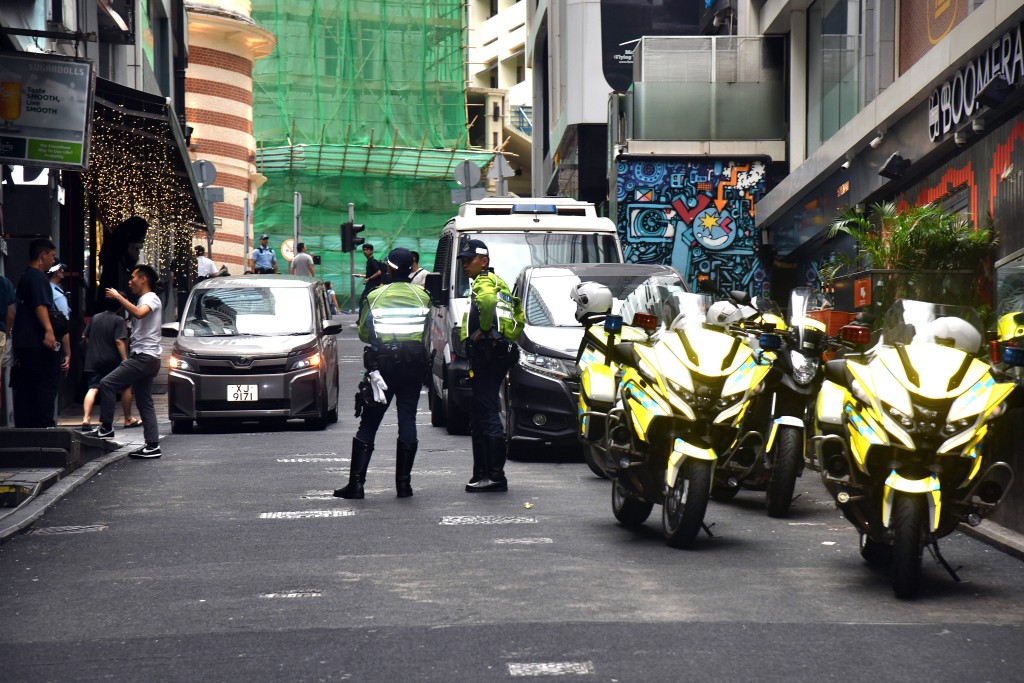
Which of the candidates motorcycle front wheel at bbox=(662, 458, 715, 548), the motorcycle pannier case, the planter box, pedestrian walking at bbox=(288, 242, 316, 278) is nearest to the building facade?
pedestrian walking at bbox=(288, 242, 316, 278)

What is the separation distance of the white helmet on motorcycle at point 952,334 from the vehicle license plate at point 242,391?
10.2m

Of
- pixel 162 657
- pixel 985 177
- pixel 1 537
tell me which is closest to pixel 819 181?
pixel 985 177

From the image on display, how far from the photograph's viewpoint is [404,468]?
34.1 ft

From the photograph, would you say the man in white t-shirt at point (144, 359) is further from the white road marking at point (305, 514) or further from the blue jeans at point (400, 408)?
the white road marking at point (305, 514)

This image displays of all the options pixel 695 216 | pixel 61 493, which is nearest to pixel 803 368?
pixel 61 493

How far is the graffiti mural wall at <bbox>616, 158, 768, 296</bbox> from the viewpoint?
29.4m

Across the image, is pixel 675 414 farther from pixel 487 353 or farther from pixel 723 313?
pixel 487 353

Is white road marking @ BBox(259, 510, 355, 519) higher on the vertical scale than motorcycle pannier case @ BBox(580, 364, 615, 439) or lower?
lower

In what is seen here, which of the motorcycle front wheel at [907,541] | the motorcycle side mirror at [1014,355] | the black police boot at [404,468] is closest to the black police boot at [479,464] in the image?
the black police boot at [404,468]

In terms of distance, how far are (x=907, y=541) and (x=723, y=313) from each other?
8.62 ft

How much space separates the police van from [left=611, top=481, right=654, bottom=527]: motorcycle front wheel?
6.66m

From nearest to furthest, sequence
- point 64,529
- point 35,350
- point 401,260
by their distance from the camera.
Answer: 1. point 64,529
2. point 401,260
3. point 35,350

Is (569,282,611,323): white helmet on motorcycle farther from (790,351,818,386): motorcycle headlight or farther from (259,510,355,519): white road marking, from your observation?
(259,510,355,519): white road marking

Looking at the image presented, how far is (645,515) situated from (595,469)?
273cm
